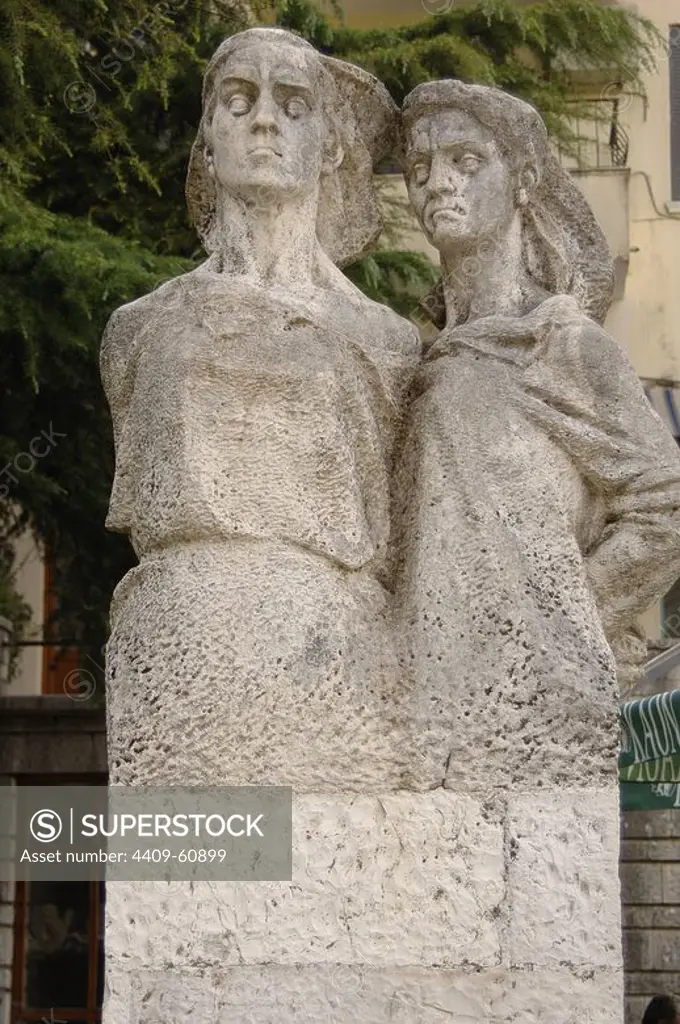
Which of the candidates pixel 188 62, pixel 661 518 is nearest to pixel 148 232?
pixel 188 62

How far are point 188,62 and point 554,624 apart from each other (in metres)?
7.70

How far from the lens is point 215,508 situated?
3.74 m

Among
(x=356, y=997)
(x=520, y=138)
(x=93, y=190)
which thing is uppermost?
(x=93, y=190)

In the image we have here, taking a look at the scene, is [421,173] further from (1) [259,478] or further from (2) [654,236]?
(2) [654,236]

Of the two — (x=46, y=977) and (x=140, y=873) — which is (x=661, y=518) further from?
(x=46, y=977)

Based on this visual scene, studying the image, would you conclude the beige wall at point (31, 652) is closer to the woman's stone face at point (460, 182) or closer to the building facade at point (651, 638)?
the building facade at point (651, 638)

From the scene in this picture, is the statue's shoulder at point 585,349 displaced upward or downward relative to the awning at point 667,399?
downward

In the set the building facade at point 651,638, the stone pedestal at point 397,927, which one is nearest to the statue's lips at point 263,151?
the stone pedestal at point 397,927

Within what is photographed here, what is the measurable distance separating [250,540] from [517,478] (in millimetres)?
555

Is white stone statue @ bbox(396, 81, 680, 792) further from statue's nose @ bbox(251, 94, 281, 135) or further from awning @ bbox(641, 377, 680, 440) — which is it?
awning @ bbox(641, 377, 680, 440)

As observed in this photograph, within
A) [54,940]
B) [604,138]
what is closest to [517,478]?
[604,138]

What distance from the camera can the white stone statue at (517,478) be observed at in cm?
371

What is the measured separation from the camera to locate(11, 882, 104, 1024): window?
16.4m

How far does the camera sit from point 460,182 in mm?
4320
